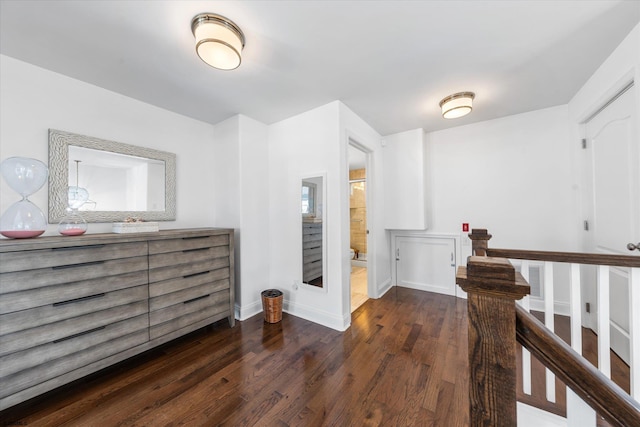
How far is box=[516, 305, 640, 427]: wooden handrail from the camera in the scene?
1.57 feet

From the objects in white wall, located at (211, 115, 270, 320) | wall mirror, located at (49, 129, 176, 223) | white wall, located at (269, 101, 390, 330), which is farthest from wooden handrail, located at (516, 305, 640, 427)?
wall mirror, located at (49, 129, 176, 223)

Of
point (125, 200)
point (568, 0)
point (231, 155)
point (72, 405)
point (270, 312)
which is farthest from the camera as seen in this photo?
point (231, 155)

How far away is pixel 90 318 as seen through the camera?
1646 mm

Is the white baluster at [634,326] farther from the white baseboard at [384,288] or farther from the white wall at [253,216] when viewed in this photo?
the white wall at [253,216]

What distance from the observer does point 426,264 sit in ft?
11.6

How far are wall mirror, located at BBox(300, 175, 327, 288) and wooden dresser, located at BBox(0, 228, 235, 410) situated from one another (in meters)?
1.06

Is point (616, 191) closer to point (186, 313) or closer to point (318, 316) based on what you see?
point (318, 316)

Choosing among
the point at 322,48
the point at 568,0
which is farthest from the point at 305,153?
the point at 568,0

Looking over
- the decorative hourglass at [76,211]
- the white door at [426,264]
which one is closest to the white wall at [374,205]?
the white door at [426,264]

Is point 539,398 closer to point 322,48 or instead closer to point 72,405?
point 322,48

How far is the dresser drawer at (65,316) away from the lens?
138 centimetres

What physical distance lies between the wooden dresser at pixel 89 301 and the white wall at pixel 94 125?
644mm

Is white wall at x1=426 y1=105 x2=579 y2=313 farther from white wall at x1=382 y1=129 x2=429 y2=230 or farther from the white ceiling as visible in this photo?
the white ceiling

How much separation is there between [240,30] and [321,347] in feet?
8.40
